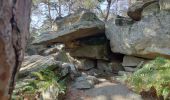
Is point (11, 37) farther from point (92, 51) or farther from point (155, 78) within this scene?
point (92, 51)

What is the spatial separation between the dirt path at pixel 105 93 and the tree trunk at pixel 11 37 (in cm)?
599

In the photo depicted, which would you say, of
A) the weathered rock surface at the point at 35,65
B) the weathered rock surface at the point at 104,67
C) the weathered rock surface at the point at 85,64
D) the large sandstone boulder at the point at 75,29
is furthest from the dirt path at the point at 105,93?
the weathered rock surface at the point at 85,64

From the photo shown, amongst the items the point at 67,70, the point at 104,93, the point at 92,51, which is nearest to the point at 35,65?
the point at 67,70

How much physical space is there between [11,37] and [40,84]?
6183mm

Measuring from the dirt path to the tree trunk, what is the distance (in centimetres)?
599

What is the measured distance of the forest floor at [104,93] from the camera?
7.29 metres

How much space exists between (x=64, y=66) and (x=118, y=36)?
3.09 m

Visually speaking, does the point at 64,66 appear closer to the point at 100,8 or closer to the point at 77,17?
the point at 77,17

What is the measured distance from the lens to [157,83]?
6.55 metres

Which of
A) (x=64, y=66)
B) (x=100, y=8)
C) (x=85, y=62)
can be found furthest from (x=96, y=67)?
(x=100, y=8)

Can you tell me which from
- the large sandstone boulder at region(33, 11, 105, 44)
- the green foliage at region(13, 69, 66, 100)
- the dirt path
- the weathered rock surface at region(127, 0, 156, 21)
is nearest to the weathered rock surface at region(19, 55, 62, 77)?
the green foliage at region(13, 69, 66, 100)

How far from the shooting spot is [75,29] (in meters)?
10.9

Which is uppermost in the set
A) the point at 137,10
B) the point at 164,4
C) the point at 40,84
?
the point at 164,4

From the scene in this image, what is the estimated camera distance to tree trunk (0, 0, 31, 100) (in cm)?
120
